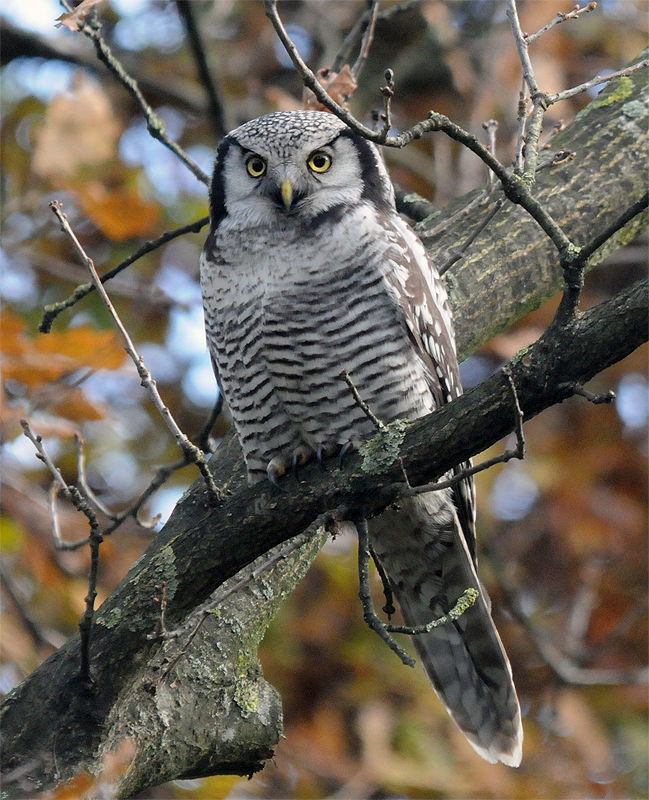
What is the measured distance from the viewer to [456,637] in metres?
3.53

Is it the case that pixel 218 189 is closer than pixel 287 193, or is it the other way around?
pixel 287 193

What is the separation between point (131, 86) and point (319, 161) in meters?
0.80

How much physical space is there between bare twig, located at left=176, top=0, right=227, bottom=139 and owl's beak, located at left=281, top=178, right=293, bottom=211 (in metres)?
1.51

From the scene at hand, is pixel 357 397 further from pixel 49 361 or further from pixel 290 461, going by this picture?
pixel 49 361

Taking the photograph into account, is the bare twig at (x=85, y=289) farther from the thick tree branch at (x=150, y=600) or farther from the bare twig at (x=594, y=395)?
the bare twig at (x=594, y=395)

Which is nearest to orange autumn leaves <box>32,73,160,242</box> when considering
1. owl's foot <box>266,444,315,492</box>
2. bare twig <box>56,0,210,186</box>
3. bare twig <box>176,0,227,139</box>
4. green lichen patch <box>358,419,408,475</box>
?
bare twig <box>176,0,227,139</box>

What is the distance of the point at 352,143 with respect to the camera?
352 cm

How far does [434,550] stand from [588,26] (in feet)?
16.9

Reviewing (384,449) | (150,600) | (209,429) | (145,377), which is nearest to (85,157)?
(209,429)

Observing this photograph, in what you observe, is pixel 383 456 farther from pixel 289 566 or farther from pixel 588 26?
pixel 588 26

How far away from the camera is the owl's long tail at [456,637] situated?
3.43m

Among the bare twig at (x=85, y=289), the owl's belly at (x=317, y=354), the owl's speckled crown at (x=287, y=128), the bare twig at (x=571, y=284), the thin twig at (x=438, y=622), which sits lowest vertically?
the thin twig at (x=438, y=622)

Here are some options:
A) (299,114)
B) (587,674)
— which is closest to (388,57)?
(299,114)

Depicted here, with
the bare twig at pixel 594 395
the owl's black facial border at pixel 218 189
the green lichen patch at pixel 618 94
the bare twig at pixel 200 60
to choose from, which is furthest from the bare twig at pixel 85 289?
the green lichen patch at pixel 618 94
